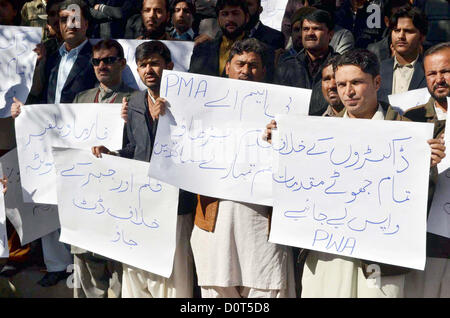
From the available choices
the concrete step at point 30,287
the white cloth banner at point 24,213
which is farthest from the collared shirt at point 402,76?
the concrete step at point 30,287

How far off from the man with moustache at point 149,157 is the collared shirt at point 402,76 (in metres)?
1.53

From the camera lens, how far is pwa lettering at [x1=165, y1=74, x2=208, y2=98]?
543cm

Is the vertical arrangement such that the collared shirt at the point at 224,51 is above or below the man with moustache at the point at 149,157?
above

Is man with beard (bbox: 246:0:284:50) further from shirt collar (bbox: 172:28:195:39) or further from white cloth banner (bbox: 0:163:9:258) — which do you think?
white cloth banner (bbox: 0:163:9:258)

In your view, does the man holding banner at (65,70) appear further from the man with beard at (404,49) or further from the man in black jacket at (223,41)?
the man with beard at (404,49)

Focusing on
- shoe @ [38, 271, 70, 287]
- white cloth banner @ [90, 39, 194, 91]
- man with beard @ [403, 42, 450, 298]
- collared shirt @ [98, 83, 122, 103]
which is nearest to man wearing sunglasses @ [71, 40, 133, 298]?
collared shirt @ [98, 83, 122, 103]

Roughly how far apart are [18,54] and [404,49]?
8.82ft

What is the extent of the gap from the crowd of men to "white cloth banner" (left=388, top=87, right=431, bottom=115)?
116 millimetres

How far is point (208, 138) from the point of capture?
5445 millimetres

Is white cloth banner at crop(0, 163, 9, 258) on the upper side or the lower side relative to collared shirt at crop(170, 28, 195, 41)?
lower

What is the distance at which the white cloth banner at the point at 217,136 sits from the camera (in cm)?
534

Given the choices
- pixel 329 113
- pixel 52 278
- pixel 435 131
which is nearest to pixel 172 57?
pixel 329 113

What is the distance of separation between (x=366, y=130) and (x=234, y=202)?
3.05 feet

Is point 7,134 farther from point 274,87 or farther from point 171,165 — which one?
point 274,87
